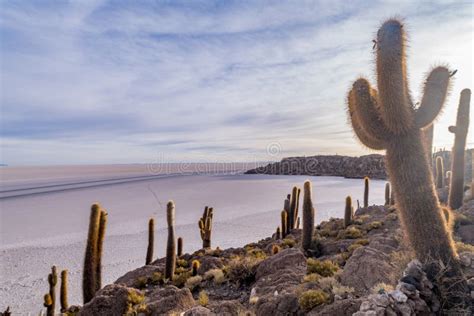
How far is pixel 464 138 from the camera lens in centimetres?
1466

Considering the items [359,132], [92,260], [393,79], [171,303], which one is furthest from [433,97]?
[92,260]

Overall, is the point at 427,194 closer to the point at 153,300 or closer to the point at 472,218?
the point at 153,300

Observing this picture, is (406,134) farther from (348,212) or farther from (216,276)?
(348,212)

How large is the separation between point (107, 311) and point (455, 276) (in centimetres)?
748

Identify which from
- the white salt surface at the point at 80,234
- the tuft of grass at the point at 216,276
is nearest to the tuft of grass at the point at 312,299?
the tuft of grass at the point at 216,276

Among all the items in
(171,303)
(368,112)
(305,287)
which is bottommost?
(171,303)

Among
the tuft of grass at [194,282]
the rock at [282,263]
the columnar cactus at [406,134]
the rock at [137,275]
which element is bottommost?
the rock at [137,275]

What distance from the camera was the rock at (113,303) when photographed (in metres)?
7.87

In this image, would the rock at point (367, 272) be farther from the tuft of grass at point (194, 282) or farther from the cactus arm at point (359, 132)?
the tuft of grass at point (194, 282)

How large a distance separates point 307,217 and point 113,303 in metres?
8.60

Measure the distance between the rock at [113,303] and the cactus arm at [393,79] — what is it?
23.3ft

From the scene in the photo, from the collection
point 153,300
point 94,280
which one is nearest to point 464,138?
point 153,300

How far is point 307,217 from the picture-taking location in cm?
1405

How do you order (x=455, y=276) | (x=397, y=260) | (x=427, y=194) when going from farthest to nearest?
(x=397, y=260) < (x=427, y=194) < (x=455, y=276)
